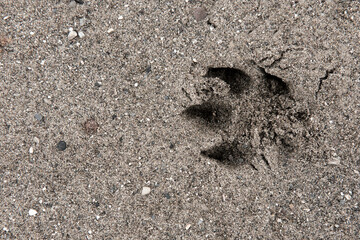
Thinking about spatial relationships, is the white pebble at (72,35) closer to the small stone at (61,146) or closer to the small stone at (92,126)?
the small stone at (92,126)

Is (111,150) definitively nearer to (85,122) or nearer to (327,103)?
(85,122)

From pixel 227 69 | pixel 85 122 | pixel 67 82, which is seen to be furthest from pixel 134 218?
pixel 227 69

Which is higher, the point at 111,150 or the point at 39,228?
the point at 111,150

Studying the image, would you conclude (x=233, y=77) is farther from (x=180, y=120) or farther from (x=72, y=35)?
(x=72, y=35)

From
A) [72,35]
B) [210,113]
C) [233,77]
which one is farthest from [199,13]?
[72,35]

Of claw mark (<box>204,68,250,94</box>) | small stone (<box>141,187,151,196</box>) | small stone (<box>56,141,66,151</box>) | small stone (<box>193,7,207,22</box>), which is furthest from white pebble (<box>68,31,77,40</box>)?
small stone (<box>141,187,151,196</box>)

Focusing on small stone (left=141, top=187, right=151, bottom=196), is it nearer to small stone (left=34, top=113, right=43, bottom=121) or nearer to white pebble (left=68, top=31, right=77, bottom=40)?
small stone (left=34, top=113, right=43, bottom=121)
